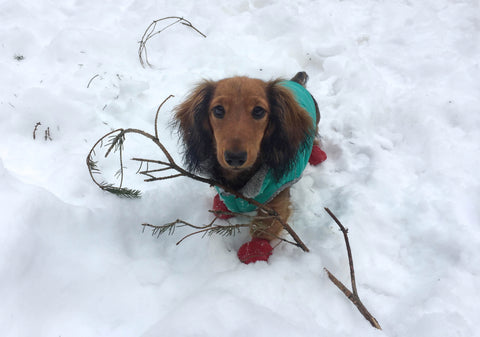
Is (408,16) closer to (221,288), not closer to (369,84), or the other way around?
(369,84)

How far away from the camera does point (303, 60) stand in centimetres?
341

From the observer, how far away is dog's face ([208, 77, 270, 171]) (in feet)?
4.82

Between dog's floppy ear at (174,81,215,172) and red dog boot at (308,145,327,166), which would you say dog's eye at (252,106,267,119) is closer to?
dog's floppy ear at (174,81,215,172)

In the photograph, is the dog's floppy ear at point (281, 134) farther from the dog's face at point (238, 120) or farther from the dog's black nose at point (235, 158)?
the dog's black nose at point (235, 158)

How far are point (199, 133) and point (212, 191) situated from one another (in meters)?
0.65

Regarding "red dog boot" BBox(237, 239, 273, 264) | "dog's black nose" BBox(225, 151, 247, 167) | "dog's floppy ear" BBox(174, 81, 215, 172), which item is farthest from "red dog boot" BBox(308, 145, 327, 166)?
"dog's black nose" BBox(225, 151, 247, 167)

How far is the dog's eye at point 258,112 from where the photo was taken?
167 cm

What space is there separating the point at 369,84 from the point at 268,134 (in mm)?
1684

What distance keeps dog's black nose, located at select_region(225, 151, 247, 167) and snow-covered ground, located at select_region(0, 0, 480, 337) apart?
60cm

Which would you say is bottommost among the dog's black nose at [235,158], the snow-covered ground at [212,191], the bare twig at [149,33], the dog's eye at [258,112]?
the snow-covered ground at [212,191]

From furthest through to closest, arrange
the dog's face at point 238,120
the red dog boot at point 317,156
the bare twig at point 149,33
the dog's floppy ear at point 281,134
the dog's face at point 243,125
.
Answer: the bare twig at point 149,33 < the red dog boot at point 317,156 < the dog's floppy ear at point 281,134 < the dog's face at point 243,125 < the dog's face at point 238,120

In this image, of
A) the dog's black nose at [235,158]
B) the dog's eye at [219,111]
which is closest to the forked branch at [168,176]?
the dog's black nose at [235,158]

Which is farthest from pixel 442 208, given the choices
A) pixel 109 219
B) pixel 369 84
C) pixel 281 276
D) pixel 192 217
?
pixel 109 219

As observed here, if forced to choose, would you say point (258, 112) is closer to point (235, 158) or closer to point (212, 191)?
point (235, 158)
